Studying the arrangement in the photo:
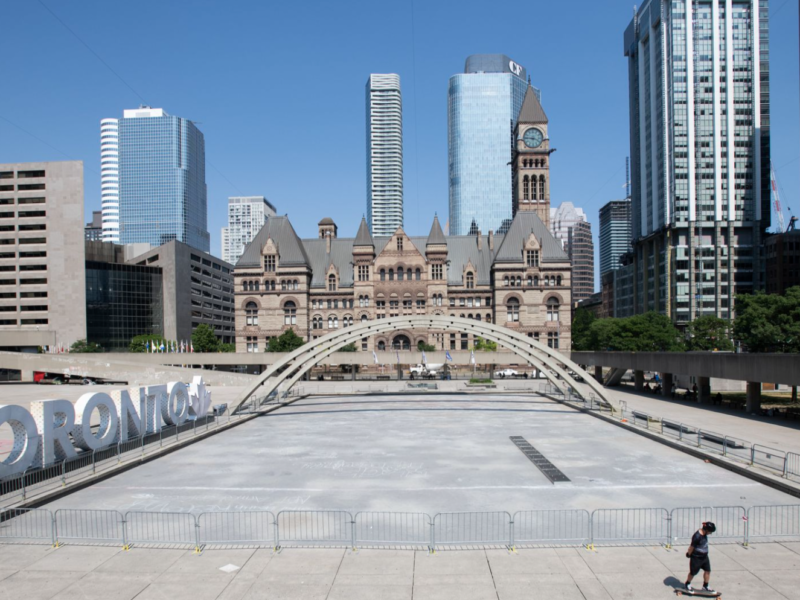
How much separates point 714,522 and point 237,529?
13.6 m

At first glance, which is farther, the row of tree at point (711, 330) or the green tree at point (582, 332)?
the green tree at point (582, 332)

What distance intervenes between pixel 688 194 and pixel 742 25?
111ft

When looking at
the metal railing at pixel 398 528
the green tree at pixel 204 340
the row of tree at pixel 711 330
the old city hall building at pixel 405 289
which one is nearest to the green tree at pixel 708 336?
the row of tree at pixel 711 330

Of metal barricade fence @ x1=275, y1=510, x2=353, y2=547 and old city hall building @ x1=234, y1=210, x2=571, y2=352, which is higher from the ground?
old city hall building @ x1=234, y1=210, x2=571, y2=352

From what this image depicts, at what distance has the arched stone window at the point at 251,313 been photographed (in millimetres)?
92750

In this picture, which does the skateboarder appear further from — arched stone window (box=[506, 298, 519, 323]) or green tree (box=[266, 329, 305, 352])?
arched stone window (box=[506, 298, 519, 323])

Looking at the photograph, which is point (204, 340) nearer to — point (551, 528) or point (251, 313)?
point (251, 313)

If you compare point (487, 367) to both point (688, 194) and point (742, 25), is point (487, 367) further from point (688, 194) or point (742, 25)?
point (742, 25)

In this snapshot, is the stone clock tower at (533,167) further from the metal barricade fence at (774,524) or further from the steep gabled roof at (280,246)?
the metal barricade fence at (774,524)

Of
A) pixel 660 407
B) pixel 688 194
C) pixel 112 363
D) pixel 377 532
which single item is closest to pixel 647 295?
pixel 688 194

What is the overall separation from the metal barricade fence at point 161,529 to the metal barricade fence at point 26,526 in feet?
6.62

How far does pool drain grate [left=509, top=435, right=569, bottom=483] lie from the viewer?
23047 millimetres

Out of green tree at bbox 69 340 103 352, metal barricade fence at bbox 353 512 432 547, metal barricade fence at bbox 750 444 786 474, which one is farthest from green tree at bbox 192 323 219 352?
metal barricade fence at bbox 750 444 786 474

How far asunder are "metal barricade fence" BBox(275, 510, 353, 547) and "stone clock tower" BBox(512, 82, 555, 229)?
293 ft
